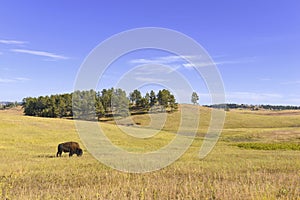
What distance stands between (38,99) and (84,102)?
3057 centimetres

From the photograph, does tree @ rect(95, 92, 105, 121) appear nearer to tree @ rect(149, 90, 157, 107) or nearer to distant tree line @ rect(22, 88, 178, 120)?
distant tree line @ rect(22, 88, 178, 120)

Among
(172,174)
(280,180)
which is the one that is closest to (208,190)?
(280,180)

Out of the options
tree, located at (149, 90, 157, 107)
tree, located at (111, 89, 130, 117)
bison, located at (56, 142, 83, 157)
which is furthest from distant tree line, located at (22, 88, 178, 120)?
bison, located at (56, 142, 83, 157)

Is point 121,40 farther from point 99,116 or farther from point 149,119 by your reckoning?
point 99,116

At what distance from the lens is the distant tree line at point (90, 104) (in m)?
100

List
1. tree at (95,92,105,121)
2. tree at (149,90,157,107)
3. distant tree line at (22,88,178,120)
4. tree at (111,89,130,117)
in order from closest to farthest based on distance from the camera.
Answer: tree at (111,89,130,117) < distant tree line at (22,88,178,120) < tree at (95,92,105,121) < tree at (149,90,157,107)

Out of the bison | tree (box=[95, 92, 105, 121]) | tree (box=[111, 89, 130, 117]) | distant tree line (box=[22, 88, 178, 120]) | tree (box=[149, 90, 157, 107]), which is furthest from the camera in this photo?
tree (box=[149, 90, 157, 107])

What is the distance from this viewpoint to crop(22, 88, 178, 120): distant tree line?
100m

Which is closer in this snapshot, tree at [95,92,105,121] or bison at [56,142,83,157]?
bison at [56,142,83,157]

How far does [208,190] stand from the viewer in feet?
28.2

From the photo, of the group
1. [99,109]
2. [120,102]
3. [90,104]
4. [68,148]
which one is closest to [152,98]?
[99,109]

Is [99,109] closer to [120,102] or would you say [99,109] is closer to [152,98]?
[152,98]

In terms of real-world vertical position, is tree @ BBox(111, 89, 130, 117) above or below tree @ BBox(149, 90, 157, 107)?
below

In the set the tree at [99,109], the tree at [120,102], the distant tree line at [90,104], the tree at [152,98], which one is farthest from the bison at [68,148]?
the tree at [152,98]
